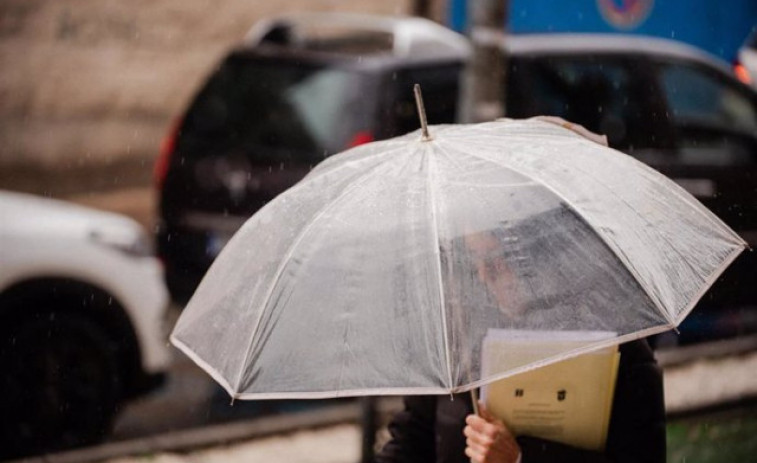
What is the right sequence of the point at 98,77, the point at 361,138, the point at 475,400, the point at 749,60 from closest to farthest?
the point at 475,400 < the point at 361,138 < the point at 749,60 < the point at 98,77

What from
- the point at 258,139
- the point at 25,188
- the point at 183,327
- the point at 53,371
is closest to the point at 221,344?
the point at 183,327

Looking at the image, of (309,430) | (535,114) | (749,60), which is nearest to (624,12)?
(749,60)

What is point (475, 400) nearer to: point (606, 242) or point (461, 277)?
point (461, 277)

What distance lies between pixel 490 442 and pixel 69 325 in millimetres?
3918

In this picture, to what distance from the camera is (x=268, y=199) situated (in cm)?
623

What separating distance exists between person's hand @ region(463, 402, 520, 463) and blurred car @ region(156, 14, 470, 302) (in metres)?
3.91

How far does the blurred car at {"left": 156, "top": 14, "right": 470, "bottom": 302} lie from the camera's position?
6.20 meters

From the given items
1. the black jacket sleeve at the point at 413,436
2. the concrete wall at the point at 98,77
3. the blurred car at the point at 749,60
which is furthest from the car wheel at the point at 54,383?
the blurred car at the point at 749,60

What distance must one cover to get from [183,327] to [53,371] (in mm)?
3395

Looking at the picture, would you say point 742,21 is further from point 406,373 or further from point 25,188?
point 406,373

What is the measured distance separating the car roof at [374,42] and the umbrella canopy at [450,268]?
398 centimetres

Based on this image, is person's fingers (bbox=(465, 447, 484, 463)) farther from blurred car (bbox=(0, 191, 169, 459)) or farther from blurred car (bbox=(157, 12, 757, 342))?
blurred car (bbox=(157, 12, 757, 342))

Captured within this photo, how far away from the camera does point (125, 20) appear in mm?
11805

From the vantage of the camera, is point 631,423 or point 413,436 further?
point 413,436
